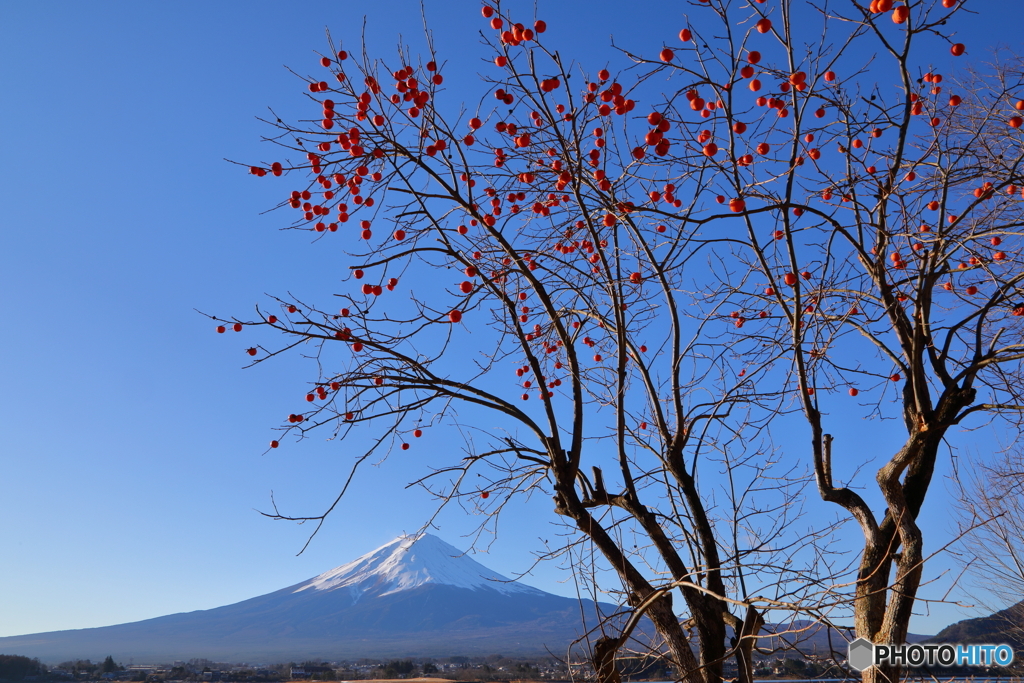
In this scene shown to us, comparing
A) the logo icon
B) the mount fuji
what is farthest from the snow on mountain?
the logo icon

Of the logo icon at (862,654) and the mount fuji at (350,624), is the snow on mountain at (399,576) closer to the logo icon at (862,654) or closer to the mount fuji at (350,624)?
the mount fuji at (350,624)

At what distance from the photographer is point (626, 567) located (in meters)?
3.21

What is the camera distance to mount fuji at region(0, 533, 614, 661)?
2425 inches

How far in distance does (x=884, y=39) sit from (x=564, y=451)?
252 cm

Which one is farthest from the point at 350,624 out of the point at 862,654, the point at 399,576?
the point at 862,654

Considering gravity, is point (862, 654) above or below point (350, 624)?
above

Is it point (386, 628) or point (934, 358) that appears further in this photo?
point (386, 628)

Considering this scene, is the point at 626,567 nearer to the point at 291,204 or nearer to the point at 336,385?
the point at 336,385

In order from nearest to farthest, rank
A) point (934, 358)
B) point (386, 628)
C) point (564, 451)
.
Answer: point (564, 451), point (934, 358), point (386, 628)

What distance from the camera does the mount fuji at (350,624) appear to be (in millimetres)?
61594

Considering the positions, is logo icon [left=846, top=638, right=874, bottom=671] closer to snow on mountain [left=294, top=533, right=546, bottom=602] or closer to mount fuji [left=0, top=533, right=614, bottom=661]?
mount fuji [left=0, top=533, right=614, bottom=661]

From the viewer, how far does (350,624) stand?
252ft

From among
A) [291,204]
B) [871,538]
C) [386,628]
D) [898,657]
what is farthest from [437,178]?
[386,628]

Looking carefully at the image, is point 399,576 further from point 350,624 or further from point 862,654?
point 862,654
